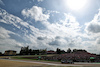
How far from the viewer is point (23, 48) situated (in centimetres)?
11919

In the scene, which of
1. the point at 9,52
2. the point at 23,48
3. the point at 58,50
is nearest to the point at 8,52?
the point at 9,52

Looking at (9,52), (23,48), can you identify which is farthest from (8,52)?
(23,48)

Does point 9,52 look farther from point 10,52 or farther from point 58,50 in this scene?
point 58,50

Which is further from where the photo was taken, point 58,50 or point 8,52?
point 8,52

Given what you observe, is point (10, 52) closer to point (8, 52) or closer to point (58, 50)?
point (8, 52)

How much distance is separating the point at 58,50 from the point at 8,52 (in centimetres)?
8187

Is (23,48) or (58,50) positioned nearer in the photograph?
(58,50)

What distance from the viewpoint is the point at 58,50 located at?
106 metres

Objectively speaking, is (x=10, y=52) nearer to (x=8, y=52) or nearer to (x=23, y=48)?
(x=8, y=52)

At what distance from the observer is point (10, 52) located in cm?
12325

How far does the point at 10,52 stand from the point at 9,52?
1455 millimetres

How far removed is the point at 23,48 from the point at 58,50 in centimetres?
5551

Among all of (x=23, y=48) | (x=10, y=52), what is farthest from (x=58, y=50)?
(x=10, y=52)

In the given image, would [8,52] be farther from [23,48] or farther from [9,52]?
[23,48]
